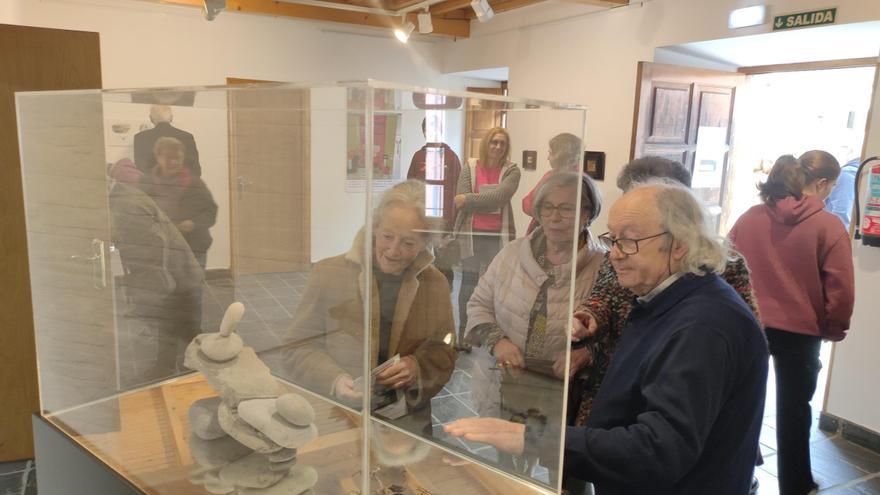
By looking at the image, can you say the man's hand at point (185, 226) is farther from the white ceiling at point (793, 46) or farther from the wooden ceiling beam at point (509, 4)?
the wooden ceiling beam at point (509, 4)

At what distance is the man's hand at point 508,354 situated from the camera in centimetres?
113

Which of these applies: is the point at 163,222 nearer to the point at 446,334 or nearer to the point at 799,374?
the point at 446,334

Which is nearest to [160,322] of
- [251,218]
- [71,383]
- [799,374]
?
[251,218]

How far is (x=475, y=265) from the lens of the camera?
1.04 meters

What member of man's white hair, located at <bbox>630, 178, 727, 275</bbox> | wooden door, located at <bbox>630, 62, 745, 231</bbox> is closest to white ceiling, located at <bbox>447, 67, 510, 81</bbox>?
wooden door, located at <bbox>630, 62, 745, 231</bbox>

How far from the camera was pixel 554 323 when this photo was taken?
1.10 metres

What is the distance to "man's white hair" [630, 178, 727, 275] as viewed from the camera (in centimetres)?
121

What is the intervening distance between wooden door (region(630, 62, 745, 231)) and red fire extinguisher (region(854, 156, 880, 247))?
99cm

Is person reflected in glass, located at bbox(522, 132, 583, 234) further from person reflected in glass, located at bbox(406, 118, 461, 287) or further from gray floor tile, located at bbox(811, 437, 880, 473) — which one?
gray floor tile, located at bbox(811, 437, 880, 473)

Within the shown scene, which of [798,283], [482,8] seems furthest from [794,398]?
[482,8]

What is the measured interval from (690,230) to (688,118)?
133 inches

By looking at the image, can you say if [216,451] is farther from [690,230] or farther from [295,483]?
[690,230]

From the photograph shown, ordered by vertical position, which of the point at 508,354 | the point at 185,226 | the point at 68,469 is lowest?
the point at 68,469

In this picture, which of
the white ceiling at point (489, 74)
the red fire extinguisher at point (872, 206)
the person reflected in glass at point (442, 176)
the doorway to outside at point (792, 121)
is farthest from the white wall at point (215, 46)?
the red fire extinguisher at point (872, 206)
